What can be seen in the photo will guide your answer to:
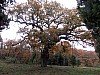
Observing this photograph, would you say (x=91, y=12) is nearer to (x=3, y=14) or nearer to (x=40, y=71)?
(x=3, y=14)

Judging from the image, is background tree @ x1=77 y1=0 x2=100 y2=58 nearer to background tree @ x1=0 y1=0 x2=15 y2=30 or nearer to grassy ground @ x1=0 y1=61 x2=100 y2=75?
background tree @ x1=0 y1=0 x2=15 y2=30

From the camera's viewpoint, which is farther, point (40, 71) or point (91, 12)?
point (40, 71)

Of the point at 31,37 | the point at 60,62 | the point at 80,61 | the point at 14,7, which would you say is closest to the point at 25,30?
the point at 31,37

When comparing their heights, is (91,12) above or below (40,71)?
above

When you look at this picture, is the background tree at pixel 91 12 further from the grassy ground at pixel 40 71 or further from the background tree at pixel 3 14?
the grassy ground at pixel 40 71

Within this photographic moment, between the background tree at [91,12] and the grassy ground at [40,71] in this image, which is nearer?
the background tree at [91,12]

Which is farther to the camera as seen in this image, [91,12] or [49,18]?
[49,18]

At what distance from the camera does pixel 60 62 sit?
2597 centimetres

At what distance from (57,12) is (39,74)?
6.02 metres

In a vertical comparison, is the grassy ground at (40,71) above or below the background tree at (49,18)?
below

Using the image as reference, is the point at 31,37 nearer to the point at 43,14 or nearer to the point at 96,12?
the point at 43,14

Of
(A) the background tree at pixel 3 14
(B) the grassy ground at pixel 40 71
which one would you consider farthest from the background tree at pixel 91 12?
(B) the grassy ground at pixel 40 71

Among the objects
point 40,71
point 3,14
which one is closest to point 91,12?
point 3,14

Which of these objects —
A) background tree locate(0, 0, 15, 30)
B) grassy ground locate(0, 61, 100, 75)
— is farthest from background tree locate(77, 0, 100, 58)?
grassy ground locate(0, 61, 100, 75)
